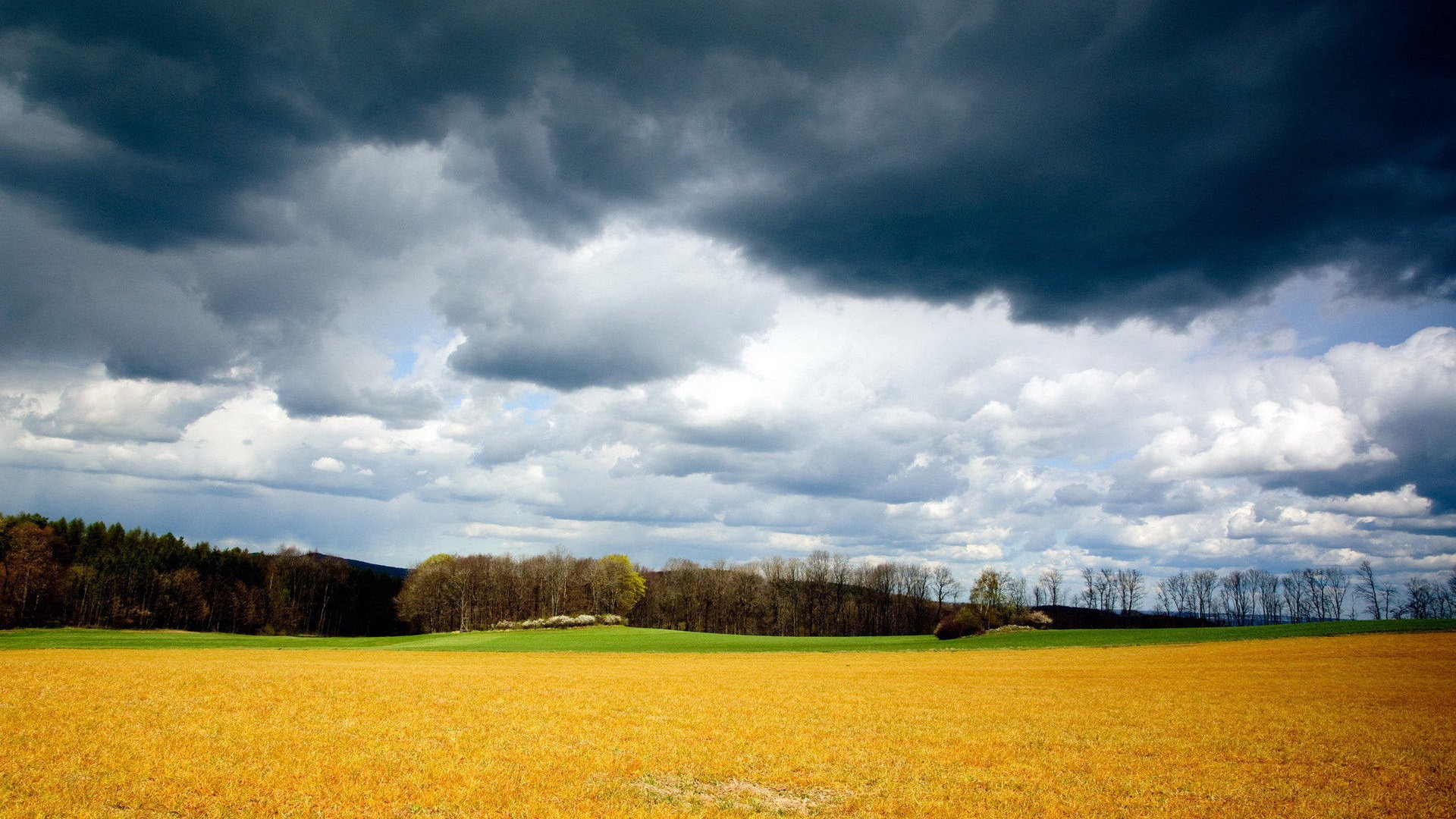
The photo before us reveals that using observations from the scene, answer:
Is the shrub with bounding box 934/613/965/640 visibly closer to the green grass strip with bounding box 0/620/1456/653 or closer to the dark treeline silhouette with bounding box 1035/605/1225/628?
the green grass strip with bounding box 0/620/1456/653

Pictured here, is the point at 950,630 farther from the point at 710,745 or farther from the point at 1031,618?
the point at 710,745

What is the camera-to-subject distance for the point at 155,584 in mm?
105812

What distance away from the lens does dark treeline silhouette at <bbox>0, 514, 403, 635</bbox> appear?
90.8m

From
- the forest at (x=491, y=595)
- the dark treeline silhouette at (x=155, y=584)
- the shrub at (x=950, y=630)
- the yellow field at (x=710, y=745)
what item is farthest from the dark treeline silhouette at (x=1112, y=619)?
the dark treeline silhouette at (x=155, y=584)

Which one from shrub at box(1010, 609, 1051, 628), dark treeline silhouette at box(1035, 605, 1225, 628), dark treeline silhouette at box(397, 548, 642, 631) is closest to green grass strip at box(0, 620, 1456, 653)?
shrub at box(1010, 609, 1051, 628)

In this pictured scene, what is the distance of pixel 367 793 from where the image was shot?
12.3 m

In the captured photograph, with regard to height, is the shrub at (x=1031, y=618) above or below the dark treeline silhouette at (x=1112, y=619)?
above

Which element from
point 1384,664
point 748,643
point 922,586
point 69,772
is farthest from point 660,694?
point 922,586

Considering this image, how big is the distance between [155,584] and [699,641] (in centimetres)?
8773

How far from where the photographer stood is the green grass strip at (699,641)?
194 ft

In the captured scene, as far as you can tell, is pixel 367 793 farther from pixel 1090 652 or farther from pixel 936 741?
pixel 1090 652

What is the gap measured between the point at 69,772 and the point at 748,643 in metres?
65.9

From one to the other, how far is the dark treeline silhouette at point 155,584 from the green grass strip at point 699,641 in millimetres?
18597

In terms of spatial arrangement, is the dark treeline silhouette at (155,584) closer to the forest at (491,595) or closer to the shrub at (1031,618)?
the forest at (491,595)
